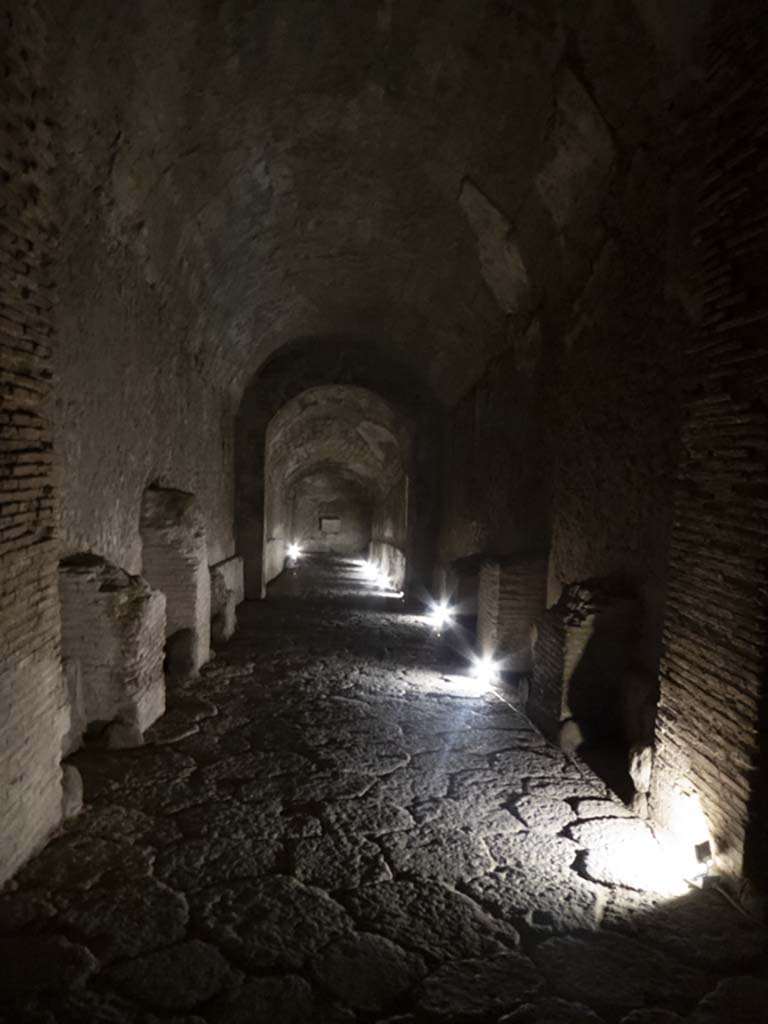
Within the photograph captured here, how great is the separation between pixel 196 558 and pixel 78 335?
108 inches

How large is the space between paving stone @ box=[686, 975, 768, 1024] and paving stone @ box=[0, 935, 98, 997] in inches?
101

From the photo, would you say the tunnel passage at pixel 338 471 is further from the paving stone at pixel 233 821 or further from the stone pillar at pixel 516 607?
the paving stone at pixel 233 821

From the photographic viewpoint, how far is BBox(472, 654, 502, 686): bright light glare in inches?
294

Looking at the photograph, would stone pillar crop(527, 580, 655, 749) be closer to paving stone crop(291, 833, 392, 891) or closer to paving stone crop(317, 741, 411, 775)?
paving stone crop(317, 741, 411, 775)

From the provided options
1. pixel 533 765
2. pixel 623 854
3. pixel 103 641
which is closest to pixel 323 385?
pixel 103 641

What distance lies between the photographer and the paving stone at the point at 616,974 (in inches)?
109

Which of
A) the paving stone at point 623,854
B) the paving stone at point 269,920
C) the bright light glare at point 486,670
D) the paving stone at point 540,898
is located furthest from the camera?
the bright light glare at point 486,670

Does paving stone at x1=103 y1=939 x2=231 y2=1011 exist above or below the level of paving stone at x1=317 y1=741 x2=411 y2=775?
below

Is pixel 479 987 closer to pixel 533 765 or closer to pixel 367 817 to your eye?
pixel 367 817

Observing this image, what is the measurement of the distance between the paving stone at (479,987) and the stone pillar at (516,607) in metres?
4.64

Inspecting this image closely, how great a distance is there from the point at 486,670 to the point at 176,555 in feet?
12.5

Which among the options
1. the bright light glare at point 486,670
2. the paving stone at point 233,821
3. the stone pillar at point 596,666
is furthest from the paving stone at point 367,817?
the bright light glare at point 486,670

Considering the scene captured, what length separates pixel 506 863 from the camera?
373cm

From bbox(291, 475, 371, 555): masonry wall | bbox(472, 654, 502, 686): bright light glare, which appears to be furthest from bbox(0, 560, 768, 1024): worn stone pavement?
bbox(291, 475, 371, 555): masonry wall
